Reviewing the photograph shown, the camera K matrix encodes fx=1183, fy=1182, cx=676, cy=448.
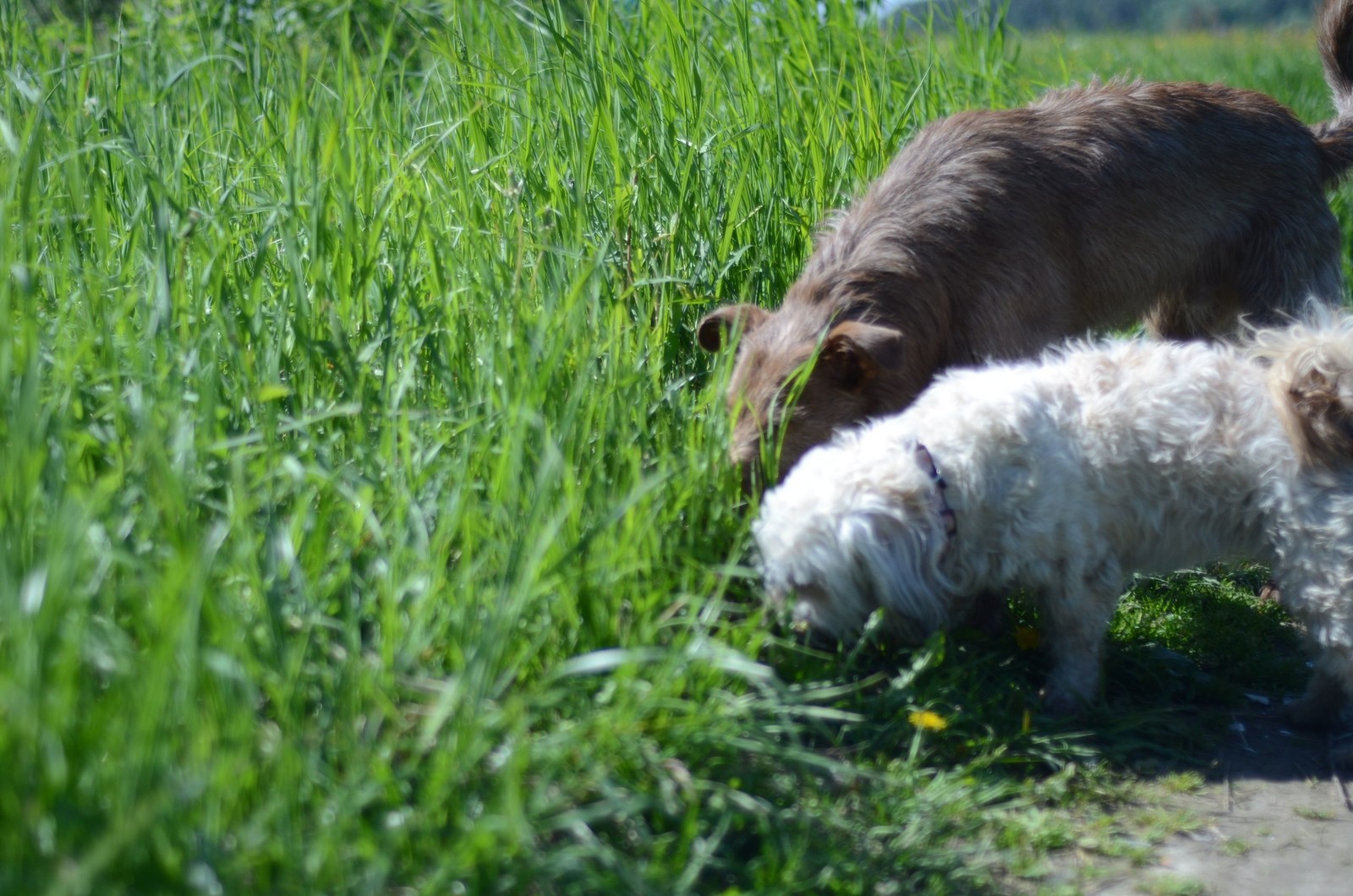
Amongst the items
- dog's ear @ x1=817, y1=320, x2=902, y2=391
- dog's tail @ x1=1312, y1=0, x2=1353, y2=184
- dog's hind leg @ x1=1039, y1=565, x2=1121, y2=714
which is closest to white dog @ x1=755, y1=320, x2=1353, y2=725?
dog's hind leg @ x1=1039, y1=565, x2=1121, y2=714

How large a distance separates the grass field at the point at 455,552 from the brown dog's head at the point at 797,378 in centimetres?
17

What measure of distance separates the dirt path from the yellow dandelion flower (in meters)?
0.51

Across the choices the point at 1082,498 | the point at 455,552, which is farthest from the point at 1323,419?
the point at 455,552

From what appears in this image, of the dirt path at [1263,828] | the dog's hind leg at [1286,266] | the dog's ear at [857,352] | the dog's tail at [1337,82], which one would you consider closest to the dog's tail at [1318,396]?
the dirt path at [1263,828]

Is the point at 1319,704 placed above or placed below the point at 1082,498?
below

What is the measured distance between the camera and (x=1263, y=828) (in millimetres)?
2785

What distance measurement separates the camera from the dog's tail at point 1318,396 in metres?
3.05

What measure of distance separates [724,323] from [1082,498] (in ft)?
4.08

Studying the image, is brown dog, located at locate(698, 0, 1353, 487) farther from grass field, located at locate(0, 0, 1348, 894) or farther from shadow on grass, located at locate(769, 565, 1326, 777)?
shadow on grass, located at locate(769, 565, 1326, 777)

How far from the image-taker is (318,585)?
2.50m

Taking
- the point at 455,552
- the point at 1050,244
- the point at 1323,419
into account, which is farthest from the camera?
the point at 1050,244

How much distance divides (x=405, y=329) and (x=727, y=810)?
5.35 feet

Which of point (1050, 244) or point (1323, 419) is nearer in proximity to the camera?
point (1323, 419)

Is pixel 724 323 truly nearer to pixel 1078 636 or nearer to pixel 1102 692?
pixel 1078 636
